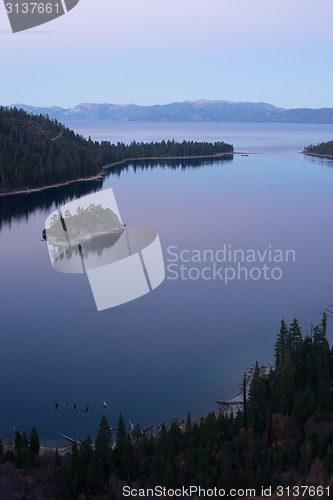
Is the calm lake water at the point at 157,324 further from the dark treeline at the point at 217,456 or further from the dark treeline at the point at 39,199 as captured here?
the dark treeline at the point at 39,199

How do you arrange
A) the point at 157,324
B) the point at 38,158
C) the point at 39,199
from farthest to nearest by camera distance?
the point at 38,158 → the point at 39,199 → the point at 157,324

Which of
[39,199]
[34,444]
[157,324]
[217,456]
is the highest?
[39,199]

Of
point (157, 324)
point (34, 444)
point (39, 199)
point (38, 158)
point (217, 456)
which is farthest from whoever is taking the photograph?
point (38, 158)

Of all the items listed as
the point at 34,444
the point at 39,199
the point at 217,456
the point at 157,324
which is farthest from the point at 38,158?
the point at 217,456

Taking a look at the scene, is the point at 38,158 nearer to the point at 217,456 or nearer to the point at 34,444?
the point at 34,444

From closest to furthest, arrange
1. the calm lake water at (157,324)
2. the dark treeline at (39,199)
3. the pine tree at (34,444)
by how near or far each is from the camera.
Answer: the pine tree at (34,444) < the calm lake water at (157,324) < the dark treeline at (39,199)

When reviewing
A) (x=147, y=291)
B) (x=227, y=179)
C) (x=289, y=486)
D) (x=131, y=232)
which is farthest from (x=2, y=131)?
(x=289, y=486)

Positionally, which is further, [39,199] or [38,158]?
[38,158]

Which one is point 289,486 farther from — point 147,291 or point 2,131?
point 2,131

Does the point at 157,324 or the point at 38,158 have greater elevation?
the point at 38,158

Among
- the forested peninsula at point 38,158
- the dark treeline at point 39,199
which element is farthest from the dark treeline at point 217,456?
the forested peninsula at point 38,158
